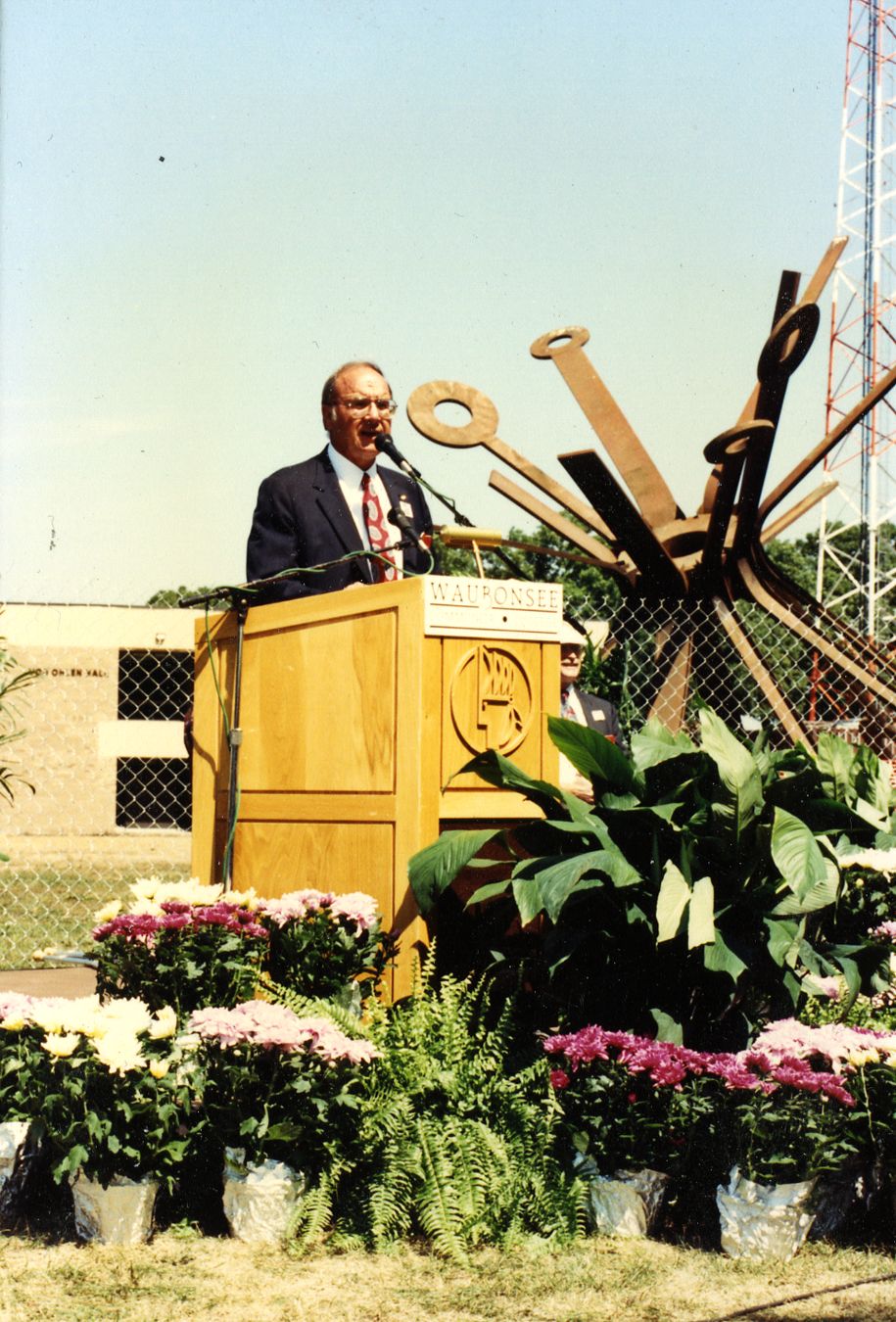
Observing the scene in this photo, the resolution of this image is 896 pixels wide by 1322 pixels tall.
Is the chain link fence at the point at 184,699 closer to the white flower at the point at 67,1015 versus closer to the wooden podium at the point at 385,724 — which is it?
the wooden podium at the point at 385,724

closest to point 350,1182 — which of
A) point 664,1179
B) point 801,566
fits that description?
point 664,1179

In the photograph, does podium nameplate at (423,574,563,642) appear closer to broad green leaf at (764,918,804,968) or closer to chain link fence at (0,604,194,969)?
broad green leaf at (764,918,804,968)

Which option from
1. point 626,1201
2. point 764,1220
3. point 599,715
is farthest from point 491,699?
point 599,715

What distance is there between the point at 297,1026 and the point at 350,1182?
1.31 ft

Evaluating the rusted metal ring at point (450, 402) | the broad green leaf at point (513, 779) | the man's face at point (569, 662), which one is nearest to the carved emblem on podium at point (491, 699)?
the broad green leaf at point (513, 779)

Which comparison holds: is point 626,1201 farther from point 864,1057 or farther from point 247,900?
point 247,900

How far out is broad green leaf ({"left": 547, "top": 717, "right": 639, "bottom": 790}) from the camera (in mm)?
3414

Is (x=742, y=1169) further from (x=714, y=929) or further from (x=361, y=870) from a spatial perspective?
(x=361, y=870)

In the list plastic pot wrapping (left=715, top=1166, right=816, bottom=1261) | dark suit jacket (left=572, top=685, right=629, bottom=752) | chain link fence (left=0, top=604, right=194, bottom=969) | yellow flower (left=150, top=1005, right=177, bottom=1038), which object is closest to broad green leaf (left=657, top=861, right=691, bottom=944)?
plastic pot wrapping (left=715, top=1166, right=816, bottom=1261)

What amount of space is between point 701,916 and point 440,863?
59 cm

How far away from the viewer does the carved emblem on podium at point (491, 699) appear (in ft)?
11.7

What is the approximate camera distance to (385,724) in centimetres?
357

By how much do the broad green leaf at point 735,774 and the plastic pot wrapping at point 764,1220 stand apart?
75cm

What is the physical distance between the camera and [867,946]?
11.2ft
